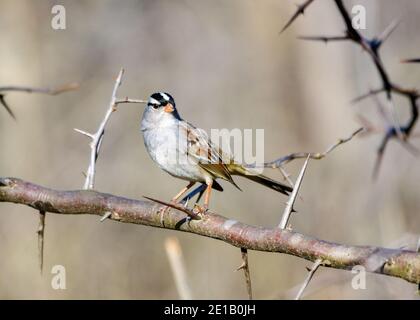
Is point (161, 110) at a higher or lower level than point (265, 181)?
higher

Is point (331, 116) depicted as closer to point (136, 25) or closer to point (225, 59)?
point (225, 59)

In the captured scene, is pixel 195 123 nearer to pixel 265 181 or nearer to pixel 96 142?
pixel 265 181

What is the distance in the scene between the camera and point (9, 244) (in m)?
11.2

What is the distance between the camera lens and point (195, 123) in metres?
14.9

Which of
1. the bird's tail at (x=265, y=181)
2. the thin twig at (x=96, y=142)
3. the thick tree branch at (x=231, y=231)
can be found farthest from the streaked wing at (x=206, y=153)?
the thin twig at (x=96, y=142)

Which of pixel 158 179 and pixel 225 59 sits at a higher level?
pixel 225 59

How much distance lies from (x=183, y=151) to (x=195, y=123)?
9373 millimetres

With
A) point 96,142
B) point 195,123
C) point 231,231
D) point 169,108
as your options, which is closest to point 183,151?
point 169,108

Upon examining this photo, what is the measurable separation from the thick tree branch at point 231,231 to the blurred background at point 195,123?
16.8 ft

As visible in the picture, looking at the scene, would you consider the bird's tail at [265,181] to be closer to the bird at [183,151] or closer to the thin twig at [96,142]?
the bird at [183,151]

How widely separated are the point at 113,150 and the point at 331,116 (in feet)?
16.6

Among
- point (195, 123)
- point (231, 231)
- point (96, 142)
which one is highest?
point (195, 123)

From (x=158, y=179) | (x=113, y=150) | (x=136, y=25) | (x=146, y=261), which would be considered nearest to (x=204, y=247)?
(x=146, y=261)
